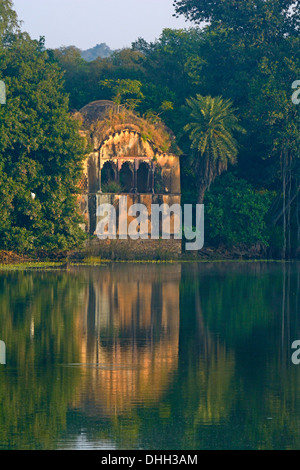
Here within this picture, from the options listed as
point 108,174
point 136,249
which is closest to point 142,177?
point 108,174

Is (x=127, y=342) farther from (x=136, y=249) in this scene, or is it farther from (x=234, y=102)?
(x=234, y=102)

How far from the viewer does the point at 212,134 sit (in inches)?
1906

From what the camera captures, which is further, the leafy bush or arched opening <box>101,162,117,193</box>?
arched opening <box>101,162,117,193</box>

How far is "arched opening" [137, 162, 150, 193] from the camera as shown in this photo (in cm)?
5125

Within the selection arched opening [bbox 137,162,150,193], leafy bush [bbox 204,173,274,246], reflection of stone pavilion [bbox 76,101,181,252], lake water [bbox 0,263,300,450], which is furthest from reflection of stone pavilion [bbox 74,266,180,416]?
arched opening [bbox 137,162,150,193]

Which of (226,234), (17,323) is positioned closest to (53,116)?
(226,234)

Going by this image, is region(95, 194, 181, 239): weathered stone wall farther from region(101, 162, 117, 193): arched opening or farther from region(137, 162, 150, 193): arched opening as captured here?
region(101, 162, 117, 193): arched opening

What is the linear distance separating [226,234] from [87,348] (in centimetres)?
3083

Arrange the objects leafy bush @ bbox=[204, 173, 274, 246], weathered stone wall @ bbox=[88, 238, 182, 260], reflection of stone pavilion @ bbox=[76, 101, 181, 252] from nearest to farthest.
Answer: weathered stone wall @ bbox=[88, 238, 182, 260]
reflection of stone pavilion @ bbox=[76, 101, 181, 252]
leafy bush @ bbox=[204, 173, 274, 246]

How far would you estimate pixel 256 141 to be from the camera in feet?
171

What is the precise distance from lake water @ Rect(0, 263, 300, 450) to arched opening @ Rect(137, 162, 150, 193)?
1978 centimetres

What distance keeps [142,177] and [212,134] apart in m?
5.35

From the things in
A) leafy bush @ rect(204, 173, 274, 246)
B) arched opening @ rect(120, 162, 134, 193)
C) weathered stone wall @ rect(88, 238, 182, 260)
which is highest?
arched opening @ rect(120, 162, 134, 193)

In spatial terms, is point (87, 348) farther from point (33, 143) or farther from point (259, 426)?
point (33, 143)
